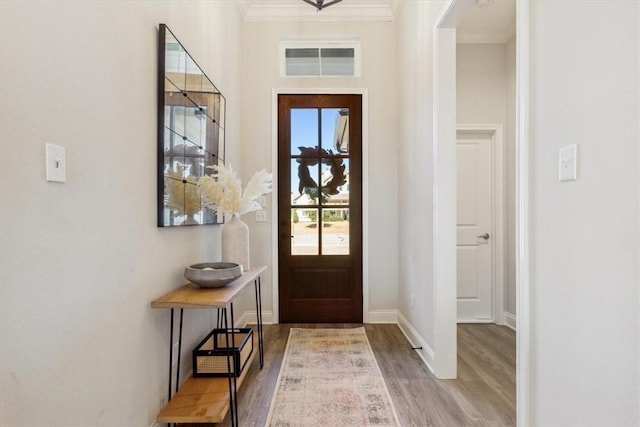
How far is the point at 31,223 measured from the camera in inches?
36.8

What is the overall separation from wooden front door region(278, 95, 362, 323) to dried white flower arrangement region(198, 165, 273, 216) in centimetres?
125

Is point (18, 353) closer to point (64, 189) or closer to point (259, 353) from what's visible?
point (64, 189)

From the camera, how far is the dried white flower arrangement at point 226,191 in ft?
6.58

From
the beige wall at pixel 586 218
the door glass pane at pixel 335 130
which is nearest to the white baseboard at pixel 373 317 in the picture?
the door glass pane at pixel 335 130

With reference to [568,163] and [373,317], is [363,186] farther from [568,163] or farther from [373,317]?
[568,163]

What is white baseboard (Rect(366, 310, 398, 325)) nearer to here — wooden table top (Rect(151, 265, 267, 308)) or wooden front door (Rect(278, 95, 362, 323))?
wooden front door (Rect(278, 95, 362, 323))

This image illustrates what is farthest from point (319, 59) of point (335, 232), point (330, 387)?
point (330, 387)

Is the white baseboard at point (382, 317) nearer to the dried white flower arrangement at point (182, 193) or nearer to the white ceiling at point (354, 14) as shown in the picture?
the dried white flower arrangement at point (182, 193)

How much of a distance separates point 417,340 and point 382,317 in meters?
0.72

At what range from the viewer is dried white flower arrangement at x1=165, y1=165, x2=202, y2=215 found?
175cm

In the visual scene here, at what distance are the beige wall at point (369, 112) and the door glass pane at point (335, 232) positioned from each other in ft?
0.79

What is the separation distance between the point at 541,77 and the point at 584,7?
0.77 feet

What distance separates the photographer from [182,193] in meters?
1.87

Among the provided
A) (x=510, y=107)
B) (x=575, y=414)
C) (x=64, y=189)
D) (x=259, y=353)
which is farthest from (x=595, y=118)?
(x=510, y=107)
